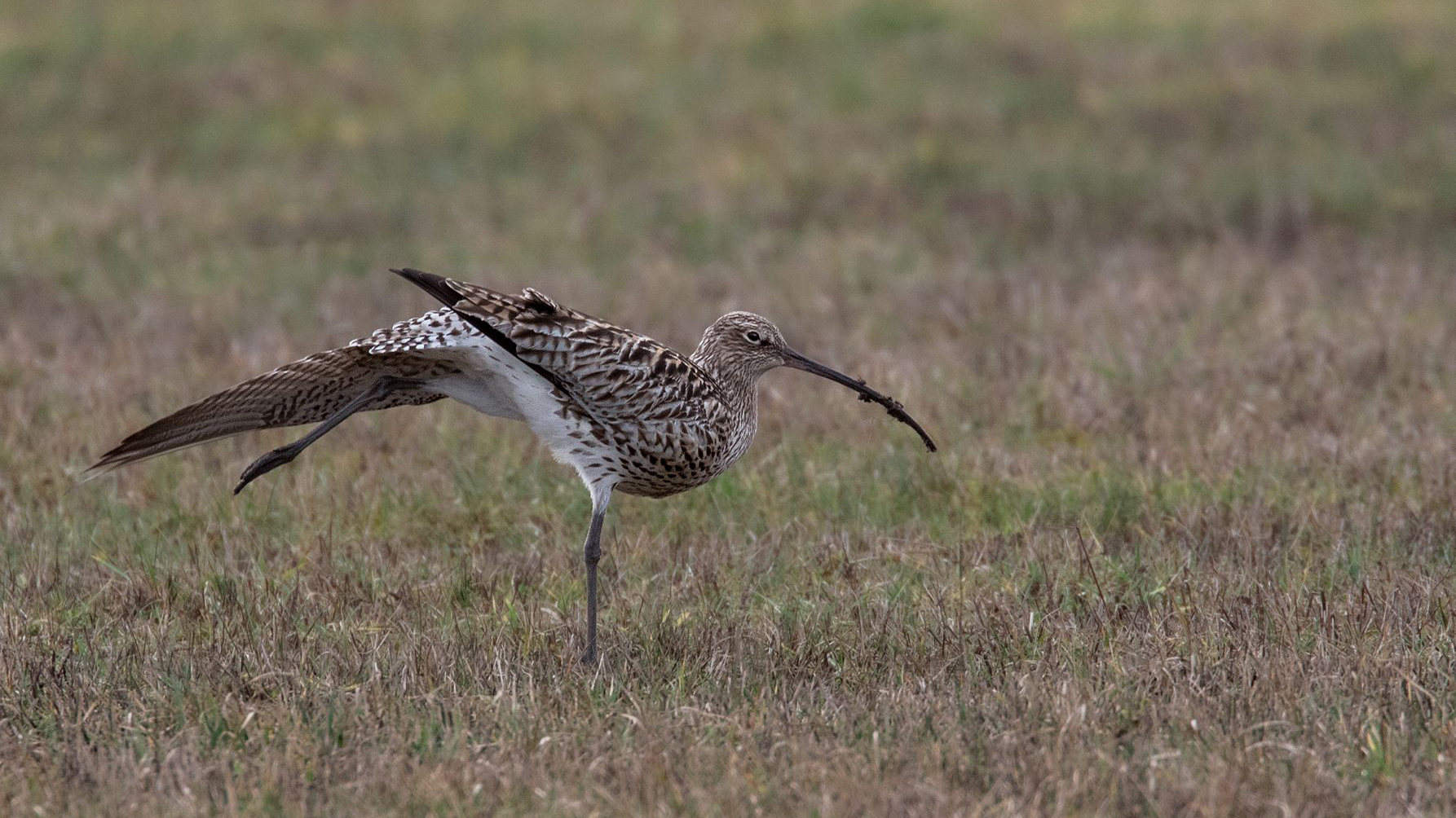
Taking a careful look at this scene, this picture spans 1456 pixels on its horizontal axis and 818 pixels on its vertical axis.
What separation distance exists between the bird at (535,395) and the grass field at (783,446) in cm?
54

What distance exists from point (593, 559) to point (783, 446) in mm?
2306

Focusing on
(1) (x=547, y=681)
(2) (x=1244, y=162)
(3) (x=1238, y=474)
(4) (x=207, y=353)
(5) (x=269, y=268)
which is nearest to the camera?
(1) (x=547, y=681)

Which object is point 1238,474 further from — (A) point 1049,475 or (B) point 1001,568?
(B) point 1001,568

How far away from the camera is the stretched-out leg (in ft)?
20.4

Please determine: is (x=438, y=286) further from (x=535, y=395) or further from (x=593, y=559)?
(x=593, y=559)

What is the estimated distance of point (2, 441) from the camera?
863 centimetres

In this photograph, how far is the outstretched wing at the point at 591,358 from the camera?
19.9 ft

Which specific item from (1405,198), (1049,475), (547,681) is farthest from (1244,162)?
(547,681)

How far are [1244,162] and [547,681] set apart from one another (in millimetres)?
12155

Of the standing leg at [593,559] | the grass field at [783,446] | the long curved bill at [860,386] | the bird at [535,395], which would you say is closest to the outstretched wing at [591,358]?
the bird at [535,395]

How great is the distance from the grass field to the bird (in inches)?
21.3

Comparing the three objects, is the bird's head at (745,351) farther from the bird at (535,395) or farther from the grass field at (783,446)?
the grass field at (783,446)

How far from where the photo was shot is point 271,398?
21.0 ft

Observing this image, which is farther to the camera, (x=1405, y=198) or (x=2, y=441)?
(x=1405, y=198)
